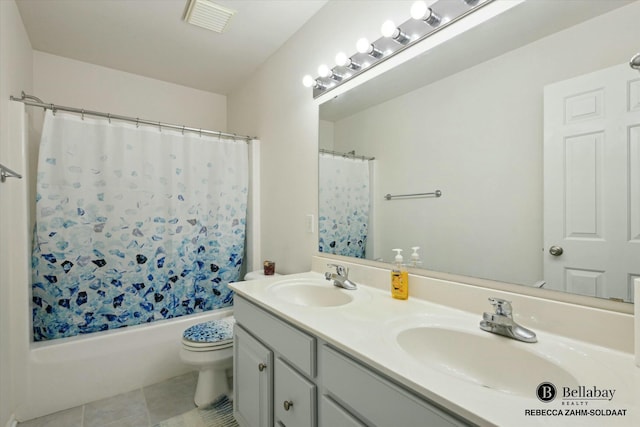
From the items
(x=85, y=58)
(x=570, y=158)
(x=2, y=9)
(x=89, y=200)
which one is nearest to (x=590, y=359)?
(x=570, y=158)

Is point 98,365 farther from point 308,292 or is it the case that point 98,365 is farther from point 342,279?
point 342,279

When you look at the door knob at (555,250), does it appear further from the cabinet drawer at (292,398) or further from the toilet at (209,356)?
the toilet at (209,356)

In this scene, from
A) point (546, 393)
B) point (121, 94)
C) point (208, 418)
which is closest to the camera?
Result: point (546, 393)

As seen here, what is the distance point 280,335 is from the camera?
3.73ft

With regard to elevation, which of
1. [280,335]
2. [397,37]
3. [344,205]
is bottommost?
[280,335]

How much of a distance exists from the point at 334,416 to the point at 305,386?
0.51 ft

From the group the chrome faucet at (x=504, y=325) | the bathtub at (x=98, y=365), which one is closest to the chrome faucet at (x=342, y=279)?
the chrome faucet at (x=504, y=325)

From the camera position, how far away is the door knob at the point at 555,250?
934 mm

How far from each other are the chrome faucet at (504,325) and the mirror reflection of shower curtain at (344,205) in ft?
2.43

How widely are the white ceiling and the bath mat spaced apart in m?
2.42

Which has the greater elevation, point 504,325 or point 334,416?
point 504,325

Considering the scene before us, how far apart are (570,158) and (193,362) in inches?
78.3

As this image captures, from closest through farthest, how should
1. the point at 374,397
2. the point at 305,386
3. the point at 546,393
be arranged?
1. the point at 546,393
2. the point at 374,397
3. the point at 305,386

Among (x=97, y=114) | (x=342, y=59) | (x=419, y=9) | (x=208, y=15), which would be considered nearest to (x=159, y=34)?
(x=208, y=15)
